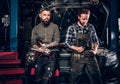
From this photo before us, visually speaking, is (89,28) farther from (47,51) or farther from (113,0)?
(113,0)

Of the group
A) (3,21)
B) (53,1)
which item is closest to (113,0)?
(53,1)

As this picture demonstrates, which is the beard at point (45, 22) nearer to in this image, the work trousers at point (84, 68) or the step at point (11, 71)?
the work trousers at point (84, 68)

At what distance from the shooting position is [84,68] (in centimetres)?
738

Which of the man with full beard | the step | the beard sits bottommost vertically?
the step

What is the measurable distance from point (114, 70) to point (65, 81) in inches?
48.2

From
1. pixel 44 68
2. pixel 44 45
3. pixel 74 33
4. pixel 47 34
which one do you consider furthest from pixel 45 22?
pixel 44 68

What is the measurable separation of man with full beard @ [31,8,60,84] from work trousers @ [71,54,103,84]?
0.47 meters

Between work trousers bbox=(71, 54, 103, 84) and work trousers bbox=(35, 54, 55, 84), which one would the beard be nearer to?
work trousers bbox=(35, 54, 55, 84)

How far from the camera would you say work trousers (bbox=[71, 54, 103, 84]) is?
7.23 m

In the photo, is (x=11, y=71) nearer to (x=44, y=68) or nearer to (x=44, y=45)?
(x=44, y=68)

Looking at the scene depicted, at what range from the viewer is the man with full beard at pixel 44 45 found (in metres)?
7.29

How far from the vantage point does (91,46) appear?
7.44m

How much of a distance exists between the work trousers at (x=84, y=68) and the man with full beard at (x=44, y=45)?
47cm

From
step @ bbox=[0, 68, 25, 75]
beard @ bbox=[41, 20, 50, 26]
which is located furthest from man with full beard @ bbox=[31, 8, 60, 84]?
step @ bbox=[0, 68, 25, 75]
